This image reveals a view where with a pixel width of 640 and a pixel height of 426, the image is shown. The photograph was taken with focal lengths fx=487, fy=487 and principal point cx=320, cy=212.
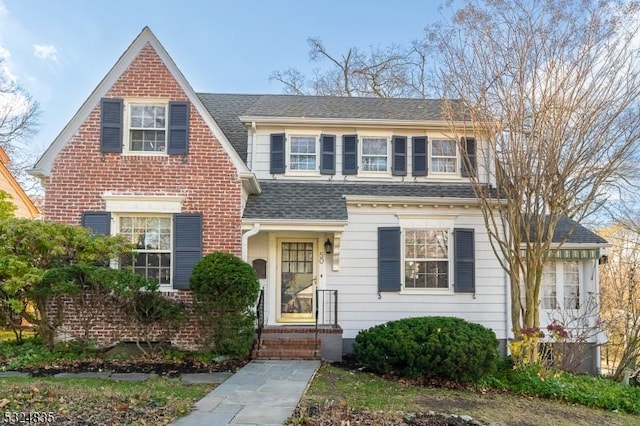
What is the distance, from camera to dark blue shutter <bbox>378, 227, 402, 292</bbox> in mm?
10531

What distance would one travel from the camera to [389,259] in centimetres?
1057

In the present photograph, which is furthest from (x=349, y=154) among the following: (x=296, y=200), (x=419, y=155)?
(x=296, y=200)

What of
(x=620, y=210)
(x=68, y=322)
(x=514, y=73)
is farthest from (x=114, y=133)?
(x=620, y=210)

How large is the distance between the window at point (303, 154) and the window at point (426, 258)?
279cm

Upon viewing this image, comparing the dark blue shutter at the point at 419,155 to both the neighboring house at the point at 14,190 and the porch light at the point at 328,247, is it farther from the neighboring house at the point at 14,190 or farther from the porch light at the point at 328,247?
the neighboring house at the point at 14,190

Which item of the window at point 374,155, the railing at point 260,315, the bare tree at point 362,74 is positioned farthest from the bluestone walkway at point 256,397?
the bare tree at point 362,74

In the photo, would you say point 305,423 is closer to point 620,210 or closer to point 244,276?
point 244,276

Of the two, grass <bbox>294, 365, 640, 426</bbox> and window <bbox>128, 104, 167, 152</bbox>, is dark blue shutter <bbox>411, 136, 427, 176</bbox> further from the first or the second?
window <bbox>128, 104, 167, 152</bbox>

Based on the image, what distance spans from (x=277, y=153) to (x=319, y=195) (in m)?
1.59

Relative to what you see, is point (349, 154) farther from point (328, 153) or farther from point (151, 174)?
point (151, 174)

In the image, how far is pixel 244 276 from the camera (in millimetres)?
8750

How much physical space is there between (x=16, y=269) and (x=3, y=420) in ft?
13.4

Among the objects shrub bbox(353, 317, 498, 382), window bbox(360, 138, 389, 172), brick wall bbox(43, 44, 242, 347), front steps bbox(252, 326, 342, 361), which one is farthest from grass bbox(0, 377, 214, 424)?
window bbox(360, 138, 389, 172)

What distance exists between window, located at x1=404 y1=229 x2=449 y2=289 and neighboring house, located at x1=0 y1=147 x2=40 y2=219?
1562cm
